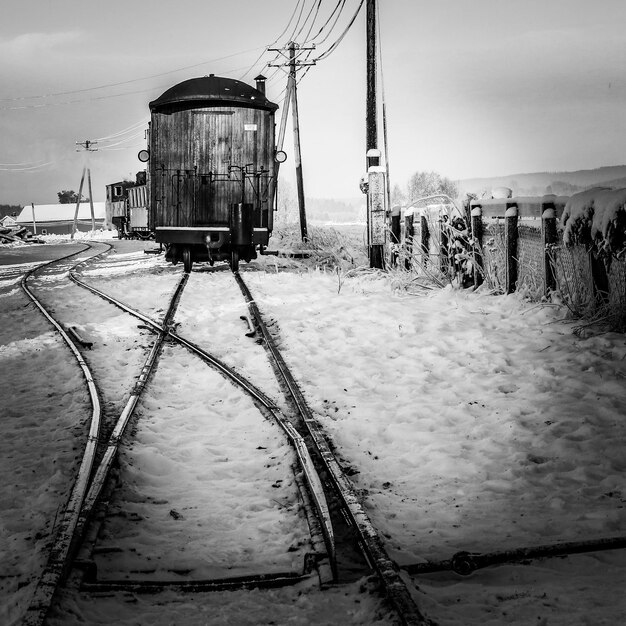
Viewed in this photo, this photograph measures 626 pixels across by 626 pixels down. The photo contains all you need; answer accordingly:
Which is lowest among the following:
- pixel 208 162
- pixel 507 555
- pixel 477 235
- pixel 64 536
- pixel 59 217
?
pixel 507 555

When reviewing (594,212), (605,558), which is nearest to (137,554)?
(605,558)

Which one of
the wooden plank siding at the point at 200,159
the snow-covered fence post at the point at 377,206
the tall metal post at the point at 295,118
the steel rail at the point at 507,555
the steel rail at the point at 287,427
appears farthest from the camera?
the tall metal post at the point at 295,118

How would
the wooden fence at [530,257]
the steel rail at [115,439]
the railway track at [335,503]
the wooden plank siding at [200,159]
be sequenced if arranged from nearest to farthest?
1. the railway track at [335,503]
2. the steel rail at [115,439]
3. the wooden fence at [530,257]
4. the wooden plank siding at [200,159]

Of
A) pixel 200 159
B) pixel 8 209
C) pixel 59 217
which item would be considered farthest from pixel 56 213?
pixel 200 159

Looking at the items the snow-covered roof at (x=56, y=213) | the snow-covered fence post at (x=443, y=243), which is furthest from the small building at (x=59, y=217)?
the snow-covered fence post at (x=443, y=243)

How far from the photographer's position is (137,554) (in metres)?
3.33

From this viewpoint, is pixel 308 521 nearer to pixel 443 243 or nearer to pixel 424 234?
pixel 443 243

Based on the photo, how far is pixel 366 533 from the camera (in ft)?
10.9

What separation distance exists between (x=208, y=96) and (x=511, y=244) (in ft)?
27.2

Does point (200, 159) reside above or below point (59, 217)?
below

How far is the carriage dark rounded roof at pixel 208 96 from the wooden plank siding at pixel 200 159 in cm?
13

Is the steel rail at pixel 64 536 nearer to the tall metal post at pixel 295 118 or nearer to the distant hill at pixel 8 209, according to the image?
the tall metal post at pixel 295 118

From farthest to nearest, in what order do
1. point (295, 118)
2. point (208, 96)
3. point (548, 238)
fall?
point (295, 118) → point (208, 96) → point (548, 238)

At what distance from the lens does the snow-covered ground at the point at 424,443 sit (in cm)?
283
